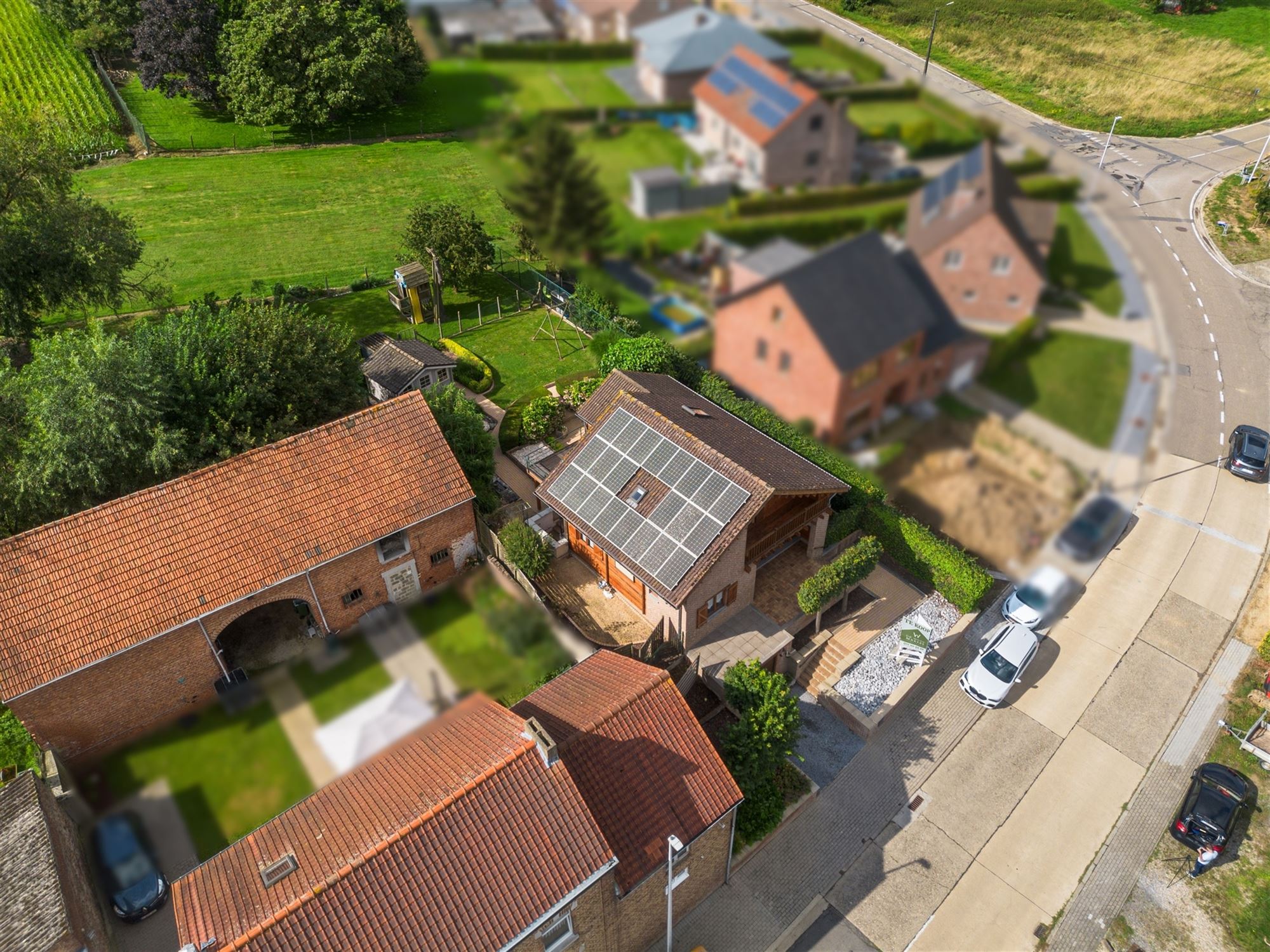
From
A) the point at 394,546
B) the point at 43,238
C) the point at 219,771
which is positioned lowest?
the point at 219,771

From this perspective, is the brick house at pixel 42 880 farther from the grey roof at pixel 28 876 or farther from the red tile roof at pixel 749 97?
the red tile roof at pixel 749 97

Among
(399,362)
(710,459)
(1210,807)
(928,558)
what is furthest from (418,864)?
(399,362)

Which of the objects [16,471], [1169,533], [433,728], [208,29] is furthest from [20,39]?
[1169,533]

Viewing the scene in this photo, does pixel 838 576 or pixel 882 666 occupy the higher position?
pixel 838 576

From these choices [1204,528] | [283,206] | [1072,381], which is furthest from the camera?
[283,206]

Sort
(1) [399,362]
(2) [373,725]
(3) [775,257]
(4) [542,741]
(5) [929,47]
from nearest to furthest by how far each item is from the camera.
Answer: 1. (3) [775,257]
2. (5) [929,47]
3. (4) [542,741]
4. (2) [373,725]
5. (1) [399,362]

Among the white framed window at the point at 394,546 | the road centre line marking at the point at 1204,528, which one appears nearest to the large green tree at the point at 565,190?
the white framed window at the point at 394,546

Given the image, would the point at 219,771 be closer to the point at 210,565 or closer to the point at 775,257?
the point at 210,565

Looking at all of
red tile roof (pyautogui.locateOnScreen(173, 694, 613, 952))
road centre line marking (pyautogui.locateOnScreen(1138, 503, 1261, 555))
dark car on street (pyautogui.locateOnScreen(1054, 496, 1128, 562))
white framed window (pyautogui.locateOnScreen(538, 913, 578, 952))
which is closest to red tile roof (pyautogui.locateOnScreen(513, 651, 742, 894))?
red tile roof (pyautogui.locateOnScreen(173, 694, 613, 952))
